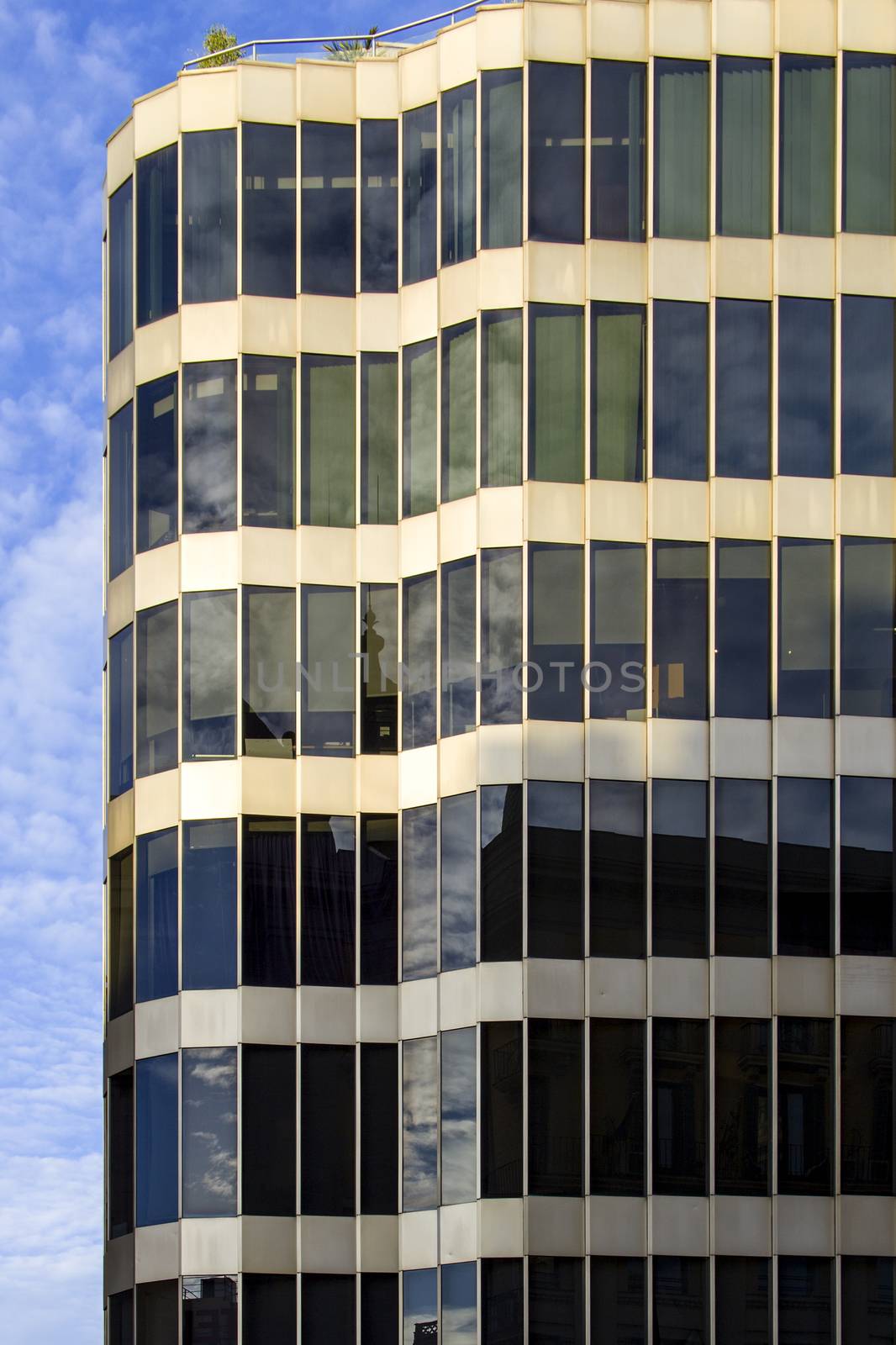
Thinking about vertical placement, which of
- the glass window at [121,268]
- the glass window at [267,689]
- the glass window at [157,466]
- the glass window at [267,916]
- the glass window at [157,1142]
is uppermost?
the glass window at [121,268]

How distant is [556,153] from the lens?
41125 millimetres

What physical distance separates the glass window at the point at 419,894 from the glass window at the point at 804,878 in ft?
19.4

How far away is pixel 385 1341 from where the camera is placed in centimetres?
3834

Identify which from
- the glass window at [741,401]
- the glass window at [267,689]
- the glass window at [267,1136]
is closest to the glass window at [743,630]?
the glass window at [741,401]

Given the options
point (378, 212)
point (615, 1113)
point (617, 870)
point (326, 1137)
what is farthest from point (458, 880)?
point (378, 212)

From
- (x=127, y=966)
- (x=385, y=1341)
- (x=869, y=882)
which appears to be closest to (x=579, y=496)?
(x=869, y=882)

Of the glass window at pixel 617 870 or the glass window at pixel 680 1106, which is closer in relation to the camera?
the glass window at pixel 680 1106

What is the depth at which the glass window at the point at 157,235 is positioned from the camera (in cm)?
4275

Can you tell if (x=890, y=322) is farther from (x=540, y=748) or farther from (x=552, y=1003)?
(x=552, y=1003)

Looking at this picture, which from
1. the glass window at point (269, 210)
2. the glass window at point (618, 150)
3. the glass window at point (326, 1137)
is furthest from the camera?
the glass window at point (269, 210)

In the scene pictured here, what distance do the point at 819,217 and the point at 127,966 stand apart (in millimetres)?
18248

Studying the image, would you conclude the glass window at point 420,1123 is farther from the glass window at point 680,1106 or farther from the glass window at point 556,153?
the glass window at point 556,153

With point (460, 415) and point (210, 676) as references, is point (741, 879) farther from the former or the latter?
point (210, 676)

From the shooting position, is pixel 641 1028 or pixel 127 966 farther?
pixel 127 966
